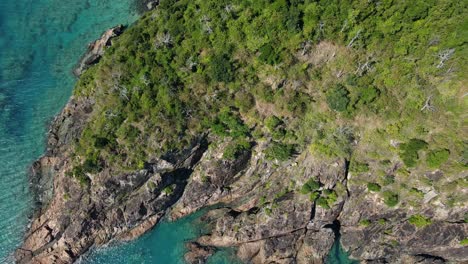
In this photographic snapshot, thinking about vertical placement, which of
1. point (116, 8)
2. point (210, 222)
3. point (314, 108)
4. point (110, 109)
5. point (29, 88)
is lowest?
point (210, 222)

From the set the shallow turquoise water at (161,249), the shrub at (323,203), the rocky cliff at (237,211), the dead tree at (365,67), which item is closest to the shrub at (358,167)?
the rocky cliff at (237,211)

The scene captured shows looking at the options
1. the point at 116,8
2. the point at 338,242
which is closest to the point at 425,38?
the point at 338,242

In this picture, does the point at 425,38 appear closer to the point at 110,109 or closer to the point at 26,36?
the point at 110,109

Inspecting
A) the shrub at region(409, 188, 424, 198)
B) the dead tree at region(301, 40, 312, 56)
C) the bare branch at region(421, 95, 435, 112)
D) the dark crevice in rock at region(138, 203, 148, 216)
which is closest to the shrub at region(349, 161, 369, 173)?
the shrub at region(409, 188, 424, 198)

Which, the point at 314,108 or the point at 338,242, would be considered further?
the point at 338,242

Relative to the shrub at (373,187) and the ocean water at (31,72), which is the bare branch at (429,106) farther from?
the ocean water at (31,72)
